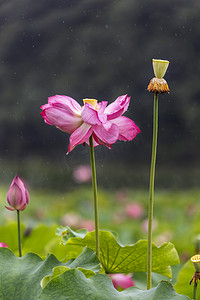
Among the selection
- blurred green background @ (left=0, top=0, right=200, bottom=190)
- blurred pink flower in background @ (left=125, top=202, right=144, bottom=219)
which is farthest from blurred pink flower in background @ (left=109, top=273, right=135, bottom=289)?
blurred green background @ (left=0, top=0, right=200, bottom=190)

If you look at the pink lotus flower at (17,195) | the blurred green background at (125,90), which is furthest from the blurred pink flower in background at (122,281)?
the blurred green background at (125,90)

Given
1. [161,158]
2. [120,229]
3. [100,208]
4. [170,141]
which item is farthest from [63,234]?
[161,158]

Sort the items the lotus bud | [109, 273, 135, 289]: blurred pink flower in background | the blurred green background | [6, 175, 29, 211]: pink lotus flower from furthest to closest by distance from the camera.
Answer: the blurred green background → [109, 273, 135, 289]: blurred pink flower in background → [6, 175, 29, 211]: pink lotus flower → the lotus bud

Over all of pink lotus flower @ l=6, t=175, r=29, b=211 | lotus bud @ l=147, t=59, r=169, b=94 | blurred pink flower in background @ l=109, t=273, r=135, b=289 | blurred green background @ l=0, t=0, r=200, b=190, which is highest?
blurred green background @ l=0, t=0, r=200, b=190

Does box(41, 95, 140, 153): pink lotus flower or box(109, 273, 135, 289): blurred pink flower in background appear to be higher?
box(41, 95, 140, 153): pink lotus flower

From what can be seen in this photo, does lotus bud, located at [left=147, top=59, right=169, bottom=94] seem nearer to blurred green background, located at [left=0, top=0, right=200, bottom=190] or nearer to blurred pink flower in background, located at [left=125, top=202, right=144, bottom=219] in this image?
blurred pink flower in background, located at [left=125, top=202, right=144, bottom=219]

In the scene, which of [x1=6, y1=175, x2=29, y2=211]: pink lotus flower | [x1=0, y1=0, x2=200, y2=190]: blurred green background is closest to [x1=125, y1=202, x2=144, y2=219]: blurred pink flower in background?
[x1=6, y1=175, x2=29, y2=211]: pink lotus flower

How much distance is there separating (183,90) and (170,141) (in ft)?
2.49

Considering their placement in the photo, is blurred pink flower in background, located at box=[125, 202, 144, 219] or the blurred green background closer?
blurred pink flower in background, located at box=[125, 202, 144, 219]

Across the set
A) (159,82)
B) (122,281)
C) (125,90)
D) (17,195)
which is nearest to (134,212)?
(122,281)

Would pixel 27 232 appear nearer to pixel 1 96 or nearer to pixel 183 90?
pixel 1 96

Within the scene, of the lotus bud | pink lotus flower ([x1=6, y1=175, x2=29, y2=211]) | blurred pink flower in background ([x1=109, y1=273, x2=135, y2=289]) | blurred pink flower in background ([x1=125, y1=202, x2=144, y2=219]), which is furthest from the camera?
blurred pink flower in background ([x1=125, y1=202, x2=144, y2=219])

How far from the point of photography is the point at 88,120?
1.40ft

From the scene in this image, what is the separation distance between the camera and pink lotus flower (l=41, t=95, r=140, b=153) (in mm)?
430
